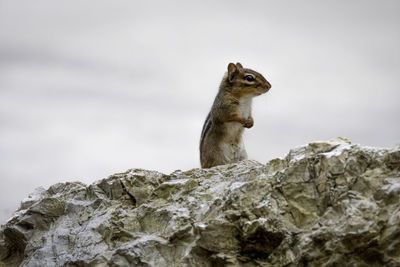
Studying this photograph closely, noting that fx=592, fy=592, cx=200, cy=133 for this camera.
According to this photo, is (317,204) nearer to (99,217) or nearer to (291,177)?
(291,177)

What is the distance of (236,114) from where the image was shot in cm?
1277

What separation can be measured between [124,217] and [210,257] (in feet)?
5.90

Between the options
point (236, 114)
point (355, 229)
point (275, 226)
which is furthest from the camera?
point (236, 114)

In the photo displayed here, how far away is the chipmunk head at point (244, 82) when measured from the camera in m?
12.9

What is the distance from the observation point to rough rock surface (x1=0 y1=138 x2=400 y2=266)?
6375 mm

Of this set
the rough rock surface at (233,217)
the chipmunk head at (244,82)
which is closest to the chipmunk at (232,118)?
the chipmunk head at (244,82)

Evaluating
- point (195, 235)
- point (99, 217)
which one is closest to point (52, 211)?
point (99, 217)

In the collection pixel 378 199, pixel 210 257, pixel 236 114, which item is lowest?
pixel 210 257

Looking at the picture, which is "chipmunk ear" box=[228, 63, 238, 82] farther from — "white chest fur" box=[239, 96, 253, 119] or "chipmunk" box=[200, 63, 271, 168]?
"white chest fur" box=[239, 96, 253, 119]

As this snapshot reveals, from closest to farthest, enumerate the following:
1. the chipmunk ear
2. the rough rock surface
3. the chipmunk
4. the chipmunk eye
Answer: the rough rock surface
the chipmunk
the chipmunk eye
the chipmunk ear

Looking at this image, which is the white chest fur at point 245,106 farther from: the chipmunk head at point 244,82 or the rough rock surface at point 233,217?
the rough rock surface at point 233,217

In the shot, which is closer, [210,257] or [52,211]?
[210,257]

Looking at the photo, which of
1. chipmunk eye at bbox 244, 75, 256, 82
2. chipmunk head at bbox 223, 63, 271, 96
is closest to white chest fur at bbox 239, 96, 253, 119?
chipmunk head at bbox 223, 63, 271, 96

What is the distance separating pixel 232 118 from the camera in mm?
12750
